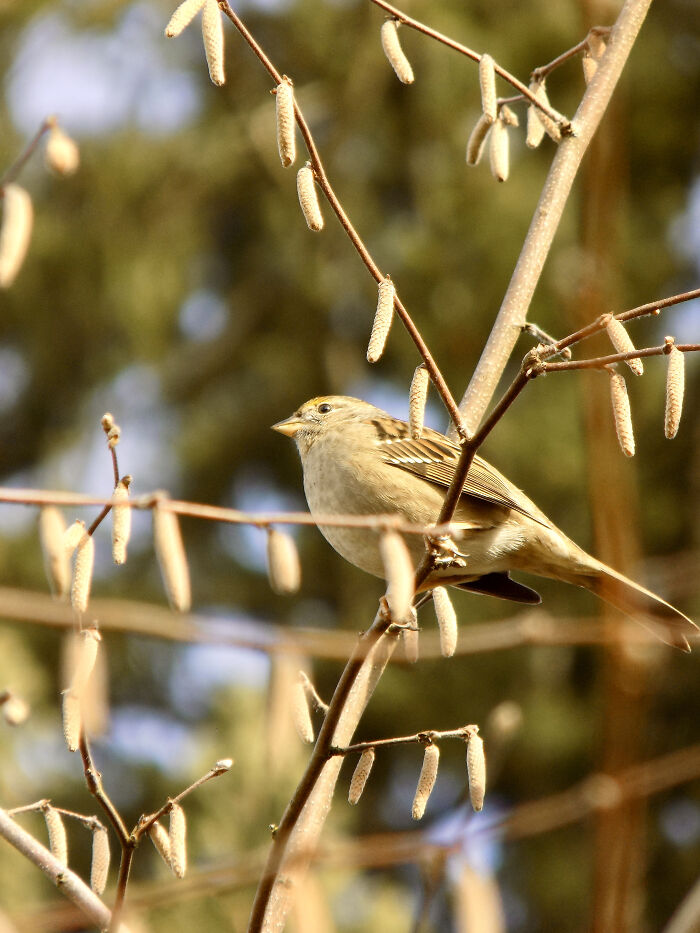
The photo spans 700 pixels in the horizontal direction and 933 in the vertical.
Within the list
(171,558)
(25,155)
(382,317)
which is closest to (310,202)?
(382,317)

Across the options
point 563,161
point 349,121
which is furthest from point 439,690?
point 563,161

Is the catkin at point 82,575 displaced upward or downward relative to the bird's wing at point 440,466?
downward

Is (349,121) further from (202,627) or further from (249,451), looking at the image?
(202,627)

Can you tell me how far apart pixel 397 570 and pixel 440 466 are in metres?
2.17

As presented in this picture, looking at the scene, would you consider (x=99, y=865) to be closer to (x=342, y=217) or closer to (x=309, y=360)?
(x=342, y=217)

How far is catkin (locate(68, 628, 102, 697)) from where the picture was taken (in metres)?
1.32

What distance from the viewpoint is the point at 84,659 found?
138cm

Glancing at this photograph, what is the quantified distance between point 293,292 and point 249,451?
1.68m

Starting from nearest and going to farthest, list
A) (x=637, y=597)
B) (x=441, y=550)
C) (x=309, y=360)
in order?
(x=441, y=550) < (x=637, y=597) < (x=309, y=360)

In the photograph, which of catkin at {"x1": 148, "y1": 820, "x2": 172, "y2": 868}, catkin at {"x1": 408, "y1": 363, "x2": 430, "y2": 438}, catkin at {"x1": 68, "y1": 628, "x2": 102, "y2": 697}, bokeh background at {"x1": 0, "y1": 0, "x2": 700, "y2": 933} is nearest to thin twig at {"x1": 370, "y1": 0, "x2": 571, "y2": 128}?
catkin at {"x1": 408, "y1": 363, "x2": 430, "y2": 438}

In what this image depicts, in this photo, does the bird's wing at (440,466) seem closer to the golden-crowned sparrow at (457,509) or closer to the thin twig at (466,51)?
the golden-crowned sparrow at (457,509)

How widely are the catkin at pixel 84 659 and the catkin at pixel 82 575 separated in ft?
0.16

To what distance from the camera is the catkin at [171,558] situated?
1234 millimetres

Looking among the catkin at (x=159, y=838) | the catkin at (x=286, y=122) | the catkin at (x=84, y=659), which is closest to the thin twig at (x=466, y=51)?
the catkin at (x=286, y=122)
